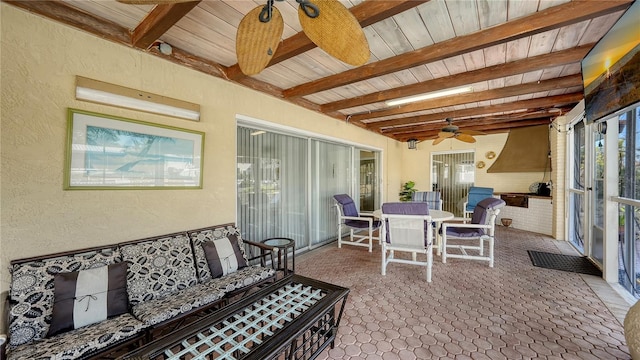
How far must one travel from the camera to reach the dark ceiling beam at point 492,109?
3.90m

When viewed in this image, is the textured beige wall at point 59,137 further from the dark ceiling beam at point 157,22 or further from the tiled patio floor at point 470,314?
the tiled patio floor at point 470,314

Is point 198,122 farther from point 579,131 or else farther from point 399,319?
point 579,131

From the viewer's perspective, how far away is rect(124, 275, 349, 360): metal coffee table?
1.31 m

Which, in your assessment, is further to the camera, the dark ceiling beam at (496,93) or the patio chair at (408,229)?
the dark ceiling beam at (496,93)

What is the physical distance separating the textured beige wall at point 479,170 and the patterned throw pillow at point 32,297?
7.48m

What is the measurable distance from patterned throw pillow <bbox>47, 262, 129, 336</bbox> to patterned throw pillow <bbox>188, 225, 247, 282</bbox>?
585 mm

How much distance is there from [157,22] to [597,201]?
5705 mm

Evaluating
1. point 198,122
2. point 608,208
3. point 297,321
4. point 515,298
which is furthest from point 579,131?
point 198,122

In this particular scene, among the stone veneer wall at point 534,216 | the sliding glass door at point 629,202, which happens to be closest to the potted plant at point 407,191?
the stone veneer wall at point 534,216

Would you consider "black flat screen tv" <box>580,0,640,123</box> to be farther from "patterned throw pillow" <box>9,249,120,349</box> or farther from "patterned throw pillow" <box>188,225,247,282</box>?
"patterned throw pillow" <box>9,249,120,349</box>

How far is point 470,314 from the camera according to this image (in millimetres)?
2295

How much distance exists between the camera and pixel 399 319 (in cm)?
223

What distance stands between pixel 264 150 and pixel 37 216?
234 centimetres

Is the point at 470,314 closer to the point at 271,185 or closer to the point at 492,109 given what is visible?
the point at 271,185
